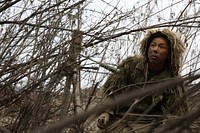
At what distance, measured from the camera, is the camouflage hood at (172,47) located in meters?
2.88

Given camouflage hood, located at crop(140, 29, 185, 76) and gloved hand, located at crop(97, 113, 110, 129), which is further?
camouflage hood, located at crop(140, 29, 185, 76)

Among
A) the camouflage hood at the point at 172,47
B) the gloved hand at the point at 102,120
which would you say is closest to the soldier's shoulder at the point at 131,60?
the camouflage hood at the point at 172,47

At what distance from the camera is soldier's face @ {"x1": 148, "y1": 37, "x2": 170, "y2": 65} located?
2.86 m

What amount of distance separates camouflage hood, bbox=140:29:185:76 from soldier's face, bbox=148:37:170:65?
0.04m

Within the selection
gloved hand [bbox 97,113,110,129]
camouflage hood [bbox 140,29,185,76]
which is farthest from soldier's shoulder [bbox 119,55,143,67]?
gloved hand [bbox 97,113,110,129]

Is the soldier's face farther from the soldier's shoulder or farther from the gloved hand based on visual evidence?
the gloved hand

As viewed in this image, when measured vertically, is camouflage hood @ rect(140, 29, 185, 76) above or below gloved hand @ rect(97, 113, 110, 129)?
above

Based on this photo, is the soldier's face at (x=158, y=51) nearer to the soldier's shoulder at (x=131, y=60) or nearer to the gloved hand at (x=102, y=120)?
the soldier's shoulder at (x=131, y=60)

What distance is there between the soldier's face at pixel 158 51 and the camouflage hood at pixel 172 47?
4 centimetres

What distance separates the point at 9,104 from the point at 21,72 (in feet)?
0.79

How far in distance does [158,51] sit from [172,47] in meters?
0.10

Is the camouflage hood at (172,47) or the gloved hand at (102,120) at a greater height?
the camouflage hood at (172,47)

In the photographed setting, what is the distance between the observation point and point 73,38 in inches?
104

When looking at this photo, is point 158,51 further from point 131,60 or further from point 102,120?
point 102,120
